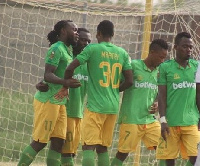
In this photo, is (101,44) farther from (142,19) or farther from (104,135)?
(142,19)

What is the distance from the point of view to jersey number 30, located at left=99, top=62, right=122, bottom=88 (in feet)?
34.6

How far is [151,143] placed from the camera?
11242 mm

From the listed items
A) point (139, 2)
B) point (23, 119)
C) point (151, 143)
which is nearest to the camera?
point (151, 143)

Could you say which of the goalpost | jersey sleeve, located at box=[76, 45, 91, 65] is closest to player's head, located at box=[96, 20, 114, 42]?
jersey sleeve, located at box=[76, 45, 91, 65]

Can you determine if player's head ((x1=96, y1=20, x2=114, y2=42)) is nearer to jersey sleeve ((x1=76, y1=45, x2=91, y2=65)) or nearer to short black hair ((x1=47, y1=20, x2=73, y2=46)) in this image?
jersey sleeve ((x1=76, y1=45, x2=91, y2=65))

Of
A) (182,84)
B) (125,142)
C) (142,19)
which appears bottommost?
(125,142)

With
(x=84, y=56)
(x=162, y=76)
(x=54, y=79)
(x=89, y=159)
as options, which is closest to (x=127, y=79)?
(x=162, y=76)

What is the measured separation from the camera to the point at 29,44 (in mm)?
14133

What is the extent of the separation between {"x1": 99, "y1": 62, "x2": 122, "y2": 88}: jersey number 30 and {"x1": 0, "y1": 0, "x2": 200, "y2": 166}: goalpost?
3108mm

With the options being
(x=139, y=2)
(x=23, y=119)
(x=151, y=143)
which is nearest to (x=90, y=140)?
(x=151, y=143)

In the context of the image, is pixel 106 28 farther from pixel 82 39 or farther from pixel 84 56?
pixel 82 39

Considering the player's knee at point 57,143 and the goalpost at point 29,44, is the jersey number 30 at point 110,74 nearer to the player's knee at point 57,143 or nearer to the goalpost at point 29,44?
the player's knee at point 57,143

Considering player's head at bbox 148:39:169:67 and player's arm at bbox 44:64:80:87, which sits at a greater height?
player's head at bbox 148:39:169:67

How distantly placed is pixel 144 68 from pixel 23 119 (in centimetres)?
354
